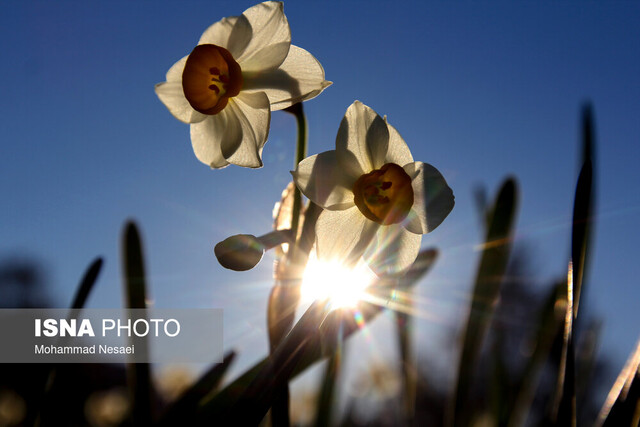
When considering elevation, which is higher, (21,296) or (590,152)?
(21,296)

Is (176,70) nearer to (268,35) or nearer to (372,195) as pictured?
(268,35)

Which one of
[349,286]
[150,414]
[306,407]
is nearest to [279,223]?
[349,286]

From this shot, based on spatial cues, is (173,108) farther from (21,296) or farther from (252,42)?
(21,296)

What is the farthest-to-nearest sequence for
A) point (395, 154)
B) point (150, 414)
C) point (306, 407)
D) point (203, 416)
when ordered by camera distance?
1. point (306, 407)
2. point (150, 414)
3. point (203, 416)
4. point (395, 154)

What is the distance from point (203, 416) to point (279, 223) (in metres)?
0.38

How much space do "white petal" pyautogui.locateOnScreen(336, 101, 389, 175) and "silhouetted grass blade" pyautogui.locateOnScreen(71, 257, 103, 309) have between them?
64 centimetres

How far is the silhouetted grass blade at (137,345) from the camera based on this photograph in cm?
97

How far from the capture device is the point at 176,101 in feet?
2.56

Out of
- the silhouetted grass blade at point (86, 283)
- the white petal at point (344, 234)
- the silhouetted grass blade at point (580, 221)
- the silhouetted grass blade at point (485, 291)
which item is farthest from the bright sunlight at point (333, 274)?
the silhouetted grass blade at point (86, 283)

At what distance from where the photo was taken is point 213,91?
749 mm

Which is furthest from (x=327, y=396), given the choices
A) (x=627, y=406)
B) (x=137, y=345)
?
(x=627, y=406)

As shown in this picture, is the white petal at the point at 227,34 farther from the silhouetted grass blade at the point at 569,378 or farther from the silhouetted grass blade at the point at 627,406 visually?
the silhouetted grass blade at the point at 627,406

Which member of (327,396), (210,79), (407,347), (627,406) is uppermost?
(210,79)

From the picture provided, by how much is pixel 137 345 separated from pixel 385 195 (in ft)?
2.21
